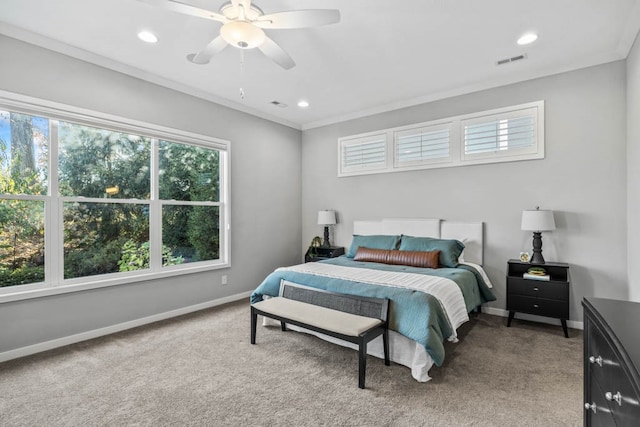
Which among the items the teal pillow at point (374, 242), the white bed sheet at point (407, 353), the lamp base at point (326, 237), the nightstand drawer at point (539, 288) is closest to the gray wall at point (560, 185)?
the nightstand drawer at point (539, 288)

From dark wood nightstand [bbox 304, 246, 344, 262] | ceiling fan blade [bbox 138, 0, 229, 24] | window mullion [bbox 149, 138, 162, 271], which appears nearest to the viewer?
ceiling fan blade [bbox 138, 0, 229, 24]

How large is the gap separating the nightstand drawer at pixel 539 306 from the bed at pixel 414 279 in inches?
9.9

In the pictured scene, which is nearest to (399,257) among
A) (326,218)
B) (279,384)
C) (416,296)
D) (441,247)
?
(441,247)

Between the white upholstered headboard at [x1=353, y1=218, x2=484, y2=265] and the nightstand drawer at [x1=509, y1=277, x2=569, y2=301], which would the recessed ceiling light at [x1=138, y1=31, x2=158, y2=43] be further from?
the nightstand drawer at [x1=509, y1=277, x2=569, y2=301]

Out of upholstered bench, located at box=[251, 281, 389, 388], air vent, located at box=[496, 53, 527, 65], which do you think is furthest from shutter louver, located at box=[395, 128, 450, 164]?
upholstered bench, located at box=[251, 281, 389, 388]

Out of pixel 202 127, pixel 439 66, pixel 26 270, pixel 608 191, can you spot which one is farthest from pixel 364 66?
pixel 26 270

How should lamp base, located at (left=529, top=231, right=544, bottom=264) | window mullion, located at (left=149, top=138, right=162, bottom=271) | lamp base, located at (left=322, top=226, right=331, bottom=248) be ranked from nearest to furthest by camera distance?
lamp base, located at (left=529, top=231, right=544, bottom=264)
window mullion, located at (left=149, top=138, right=162, bottom=271)
lamp base, located at (left=322, top=226, right=331, bottom=248)

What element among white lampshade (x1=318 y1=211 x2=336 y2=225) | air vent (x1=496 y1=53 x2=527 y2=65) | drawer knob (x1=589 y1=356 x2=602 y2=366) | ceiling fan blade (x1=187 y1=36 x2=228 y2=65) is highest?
air vent (x1=496 y1=53 x2=527 y2=65)

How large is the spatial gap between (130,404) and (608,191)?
15.3 feet

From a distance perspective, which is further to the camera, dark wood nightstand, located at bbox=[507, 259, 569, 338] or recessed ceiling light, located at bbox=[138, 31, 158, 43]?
dark wood nightstand, located at bbox=[507, 259, 569, 338]

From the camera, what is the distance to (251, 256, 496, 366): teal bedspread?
2340 mm

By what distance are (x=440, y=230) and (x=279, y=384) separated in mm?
2882

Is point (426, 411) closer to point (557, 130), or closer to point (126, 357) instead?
point (126, 357)

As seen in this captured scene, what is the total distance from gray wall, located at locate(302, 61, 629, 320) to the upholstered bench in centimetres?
211
